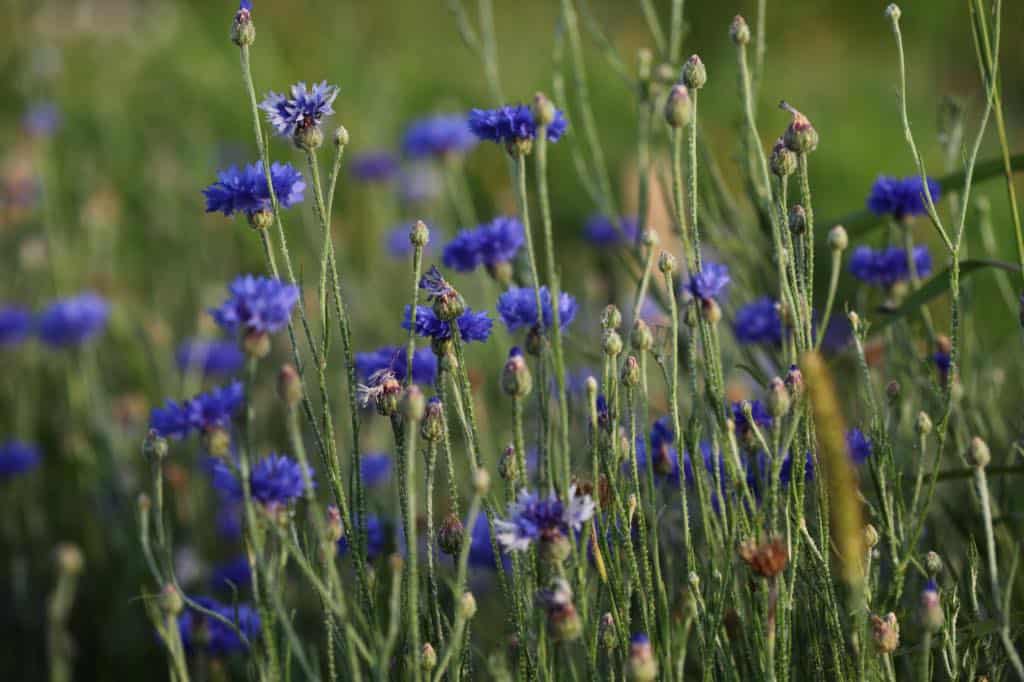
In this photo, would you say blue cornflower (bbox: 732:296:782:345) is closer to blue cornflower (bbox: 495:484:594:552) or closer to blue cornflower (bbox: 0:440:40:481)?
blue cornflower (bbox: 495:484:594:552)

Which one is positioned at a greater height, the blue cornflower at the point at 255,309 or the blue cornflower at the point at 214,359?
the blue cornflower at the point at 214,359

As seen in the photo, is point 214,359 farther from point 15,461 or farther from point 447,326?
point 447,326

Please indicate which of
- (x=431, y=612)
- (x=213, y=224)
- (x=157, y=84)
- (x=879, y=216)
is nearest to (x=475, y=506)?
(x=431, y=612)

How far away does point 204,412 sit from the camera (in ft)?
2.81

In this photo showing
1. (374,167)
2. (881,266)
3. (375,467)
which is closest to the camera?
(881,266)

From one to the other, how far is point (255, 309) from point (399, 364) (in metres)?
0.31

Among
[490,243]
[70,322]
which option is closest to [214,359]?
[70,322]

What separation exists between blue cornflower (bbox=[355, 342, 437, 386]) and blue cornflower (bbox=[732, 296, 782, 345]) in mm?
399

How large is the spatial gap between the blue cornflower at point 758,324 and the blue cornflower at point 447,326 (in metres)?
0.45

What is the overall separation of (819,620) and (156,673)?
1074mm

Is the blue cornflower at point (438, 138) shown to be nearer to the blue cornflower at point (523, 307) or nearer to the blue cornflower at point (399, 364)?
the blue cornflower at point (399, 364)

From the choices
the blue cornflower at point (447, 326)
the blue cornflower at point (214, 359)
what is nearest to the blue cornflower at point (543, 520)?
the blue cornflower at point (447, 326)

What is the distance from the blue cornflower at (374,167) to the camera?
8.92ft

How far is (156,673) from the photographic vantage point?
5.38 ft
